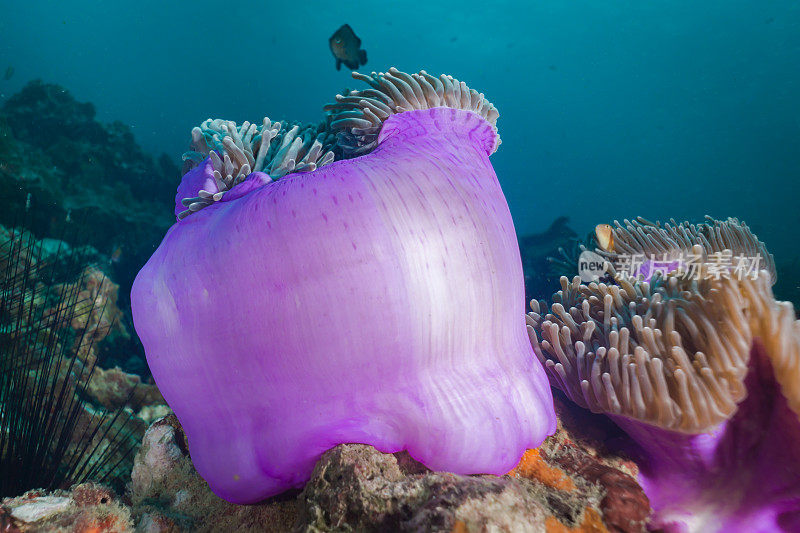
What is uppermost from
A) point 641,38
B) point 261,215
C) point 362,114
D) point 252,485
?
point 641,38

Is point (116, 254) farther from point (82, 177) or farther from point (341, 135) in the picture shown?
point (341, 135)

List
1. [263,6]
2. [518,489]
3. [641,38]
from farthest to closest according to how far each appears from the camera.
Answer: [641,38], [263,6], [518,489]

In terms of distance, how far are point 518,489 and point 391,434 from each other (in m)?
0.36

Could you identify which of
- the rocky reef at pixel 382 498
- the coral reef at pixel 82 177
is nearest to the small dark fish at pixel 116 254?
the coral reef at pixel 82 177

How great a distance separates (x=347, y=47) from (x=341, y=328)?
17.5ft

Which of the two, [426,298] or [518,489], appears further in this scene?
[426,298]

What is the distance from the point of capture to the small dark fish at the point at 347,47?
210 inches

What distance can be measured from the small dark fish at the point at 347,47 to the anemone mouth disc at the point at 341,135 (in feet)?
13.7

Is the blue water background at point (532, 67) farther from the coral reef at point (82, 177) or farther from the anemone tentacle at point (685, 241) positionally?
Answer: the anemone tentacle at point (685, 241)

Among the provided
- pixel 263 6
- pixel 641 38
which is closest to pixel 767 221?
pixel 641 38

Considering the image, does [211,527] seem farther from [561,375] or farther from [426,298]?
[561,375]

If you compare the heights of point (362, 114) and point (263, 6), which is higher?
point (263, 6)

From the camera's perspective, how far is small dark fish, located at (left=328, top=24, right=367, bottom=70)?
5324 millimetres

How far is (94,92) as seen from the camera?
103 feet
